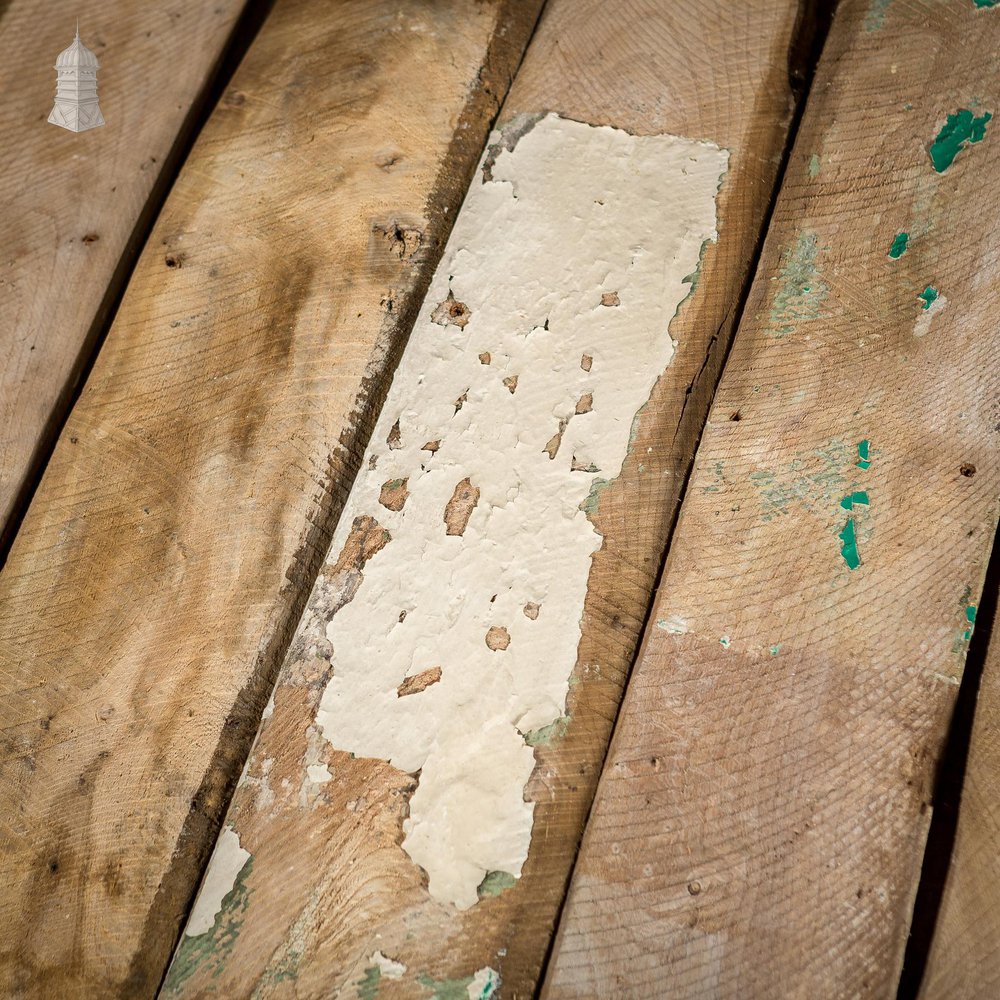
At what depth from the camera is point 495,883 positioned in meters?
0.89

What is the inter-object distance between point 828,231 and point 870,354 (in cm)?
19

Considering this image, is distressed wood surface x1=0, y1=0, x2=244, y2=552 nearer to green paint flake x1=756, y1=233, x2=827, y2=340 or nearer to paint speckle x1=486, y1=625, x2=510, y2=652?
paint speckle x1=486, y1=625, x2=510, y2=652

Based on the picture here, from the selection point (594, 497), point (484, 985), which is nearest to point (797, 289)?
point (594, 497)

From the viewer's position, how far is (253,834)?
937mm

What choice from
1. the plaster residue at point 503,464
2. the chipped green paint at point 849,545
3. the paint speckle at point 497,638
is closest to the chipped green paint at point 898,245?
the plaster residue at point 503,464

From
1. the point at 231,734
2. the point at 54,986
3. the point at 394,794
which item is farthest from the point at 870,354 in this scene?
the point at 54,986

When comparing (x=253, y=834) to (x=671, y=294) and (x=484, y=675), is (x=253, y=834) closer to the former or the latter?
(x=484, y=675)

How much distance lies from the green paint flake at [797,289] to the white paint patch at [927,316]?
0.12 meters

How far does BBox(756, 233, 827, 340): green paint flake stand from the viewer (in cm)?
102

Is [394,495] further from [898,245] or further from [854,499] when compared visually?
[898,245]

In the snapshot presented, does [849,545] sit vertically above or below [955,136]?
below

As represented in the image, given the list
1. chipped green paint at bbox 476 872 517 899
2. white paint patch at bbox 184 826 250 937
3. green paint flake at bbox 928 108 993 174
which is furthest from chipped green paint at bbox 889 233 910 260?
white paint patch at bbox 184 826 250 937

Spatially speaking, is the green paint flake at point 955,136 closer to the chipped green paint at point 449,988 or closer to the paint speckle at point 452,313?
the paint speckle at point 452,313

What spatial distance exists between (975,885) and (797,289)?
2.48 feet
